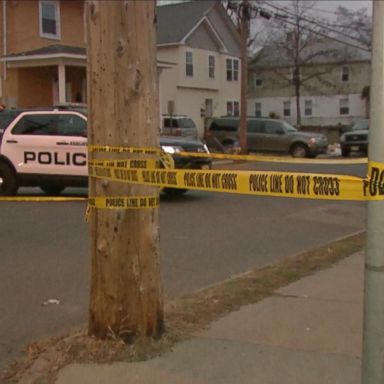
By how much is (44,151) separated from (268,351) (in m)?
9.36

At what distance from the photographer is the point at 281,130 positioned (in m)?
30.9

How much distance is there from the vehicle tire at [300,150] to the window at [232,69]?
17871mm

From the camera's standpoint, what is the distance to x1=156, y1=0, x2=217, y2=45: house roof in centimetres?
4234

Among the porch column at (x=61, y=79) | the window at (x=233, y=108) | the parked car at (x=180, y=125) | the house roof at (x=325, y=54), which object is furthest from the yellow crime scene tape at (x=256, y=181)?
the house roof at (x=325, y=54)

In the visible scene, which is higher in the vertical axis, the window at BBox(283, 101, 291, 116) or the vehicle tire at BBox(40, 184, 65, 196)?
the window at BBox(283, 101, 291, 116)

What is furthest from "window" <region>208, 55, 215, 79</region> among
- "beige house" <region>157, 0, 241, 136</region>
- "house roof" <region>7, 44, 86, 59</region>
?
"house roof" <region>7, 44, 86, 59</region>

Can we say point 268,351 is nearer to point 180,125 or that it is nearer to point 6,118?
point 6,118

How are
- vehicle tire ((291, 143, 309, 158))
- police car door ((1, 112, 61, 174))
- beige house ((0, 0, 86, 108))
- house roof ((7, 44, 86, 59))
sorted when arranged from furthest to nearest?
vehicle tire ((291, 143, 309, 158)), beige house ((0, 0, 86, 108)), house roof ((7, 44, 86, 59)), police car door ((1, 112, 61, 174))

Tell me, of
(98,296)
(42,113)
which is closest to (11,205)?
(42,113)

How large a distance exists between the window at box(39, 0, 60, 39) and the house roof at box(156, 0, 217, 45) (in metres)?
11.0

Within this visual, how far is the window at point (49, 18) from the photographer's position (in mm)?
30438

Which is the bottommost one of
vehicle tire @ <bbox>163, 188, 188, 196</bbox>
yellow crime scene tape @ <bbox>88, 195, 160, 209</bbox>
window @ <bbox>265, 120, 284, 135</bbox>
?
vehicle tire @ <bbox>163, 188, 188, 196</bbox>

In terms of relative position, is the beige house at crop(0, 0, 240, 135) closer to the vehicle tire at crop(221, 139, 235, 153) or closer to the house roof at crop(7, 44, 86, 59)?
the house roof at crop(7, 44, 86, 59)

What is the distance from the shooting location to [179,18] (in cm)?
4409
